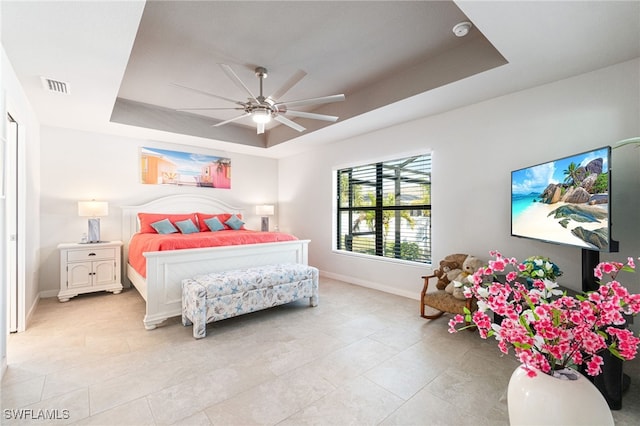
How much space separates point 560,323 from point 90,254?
495cm

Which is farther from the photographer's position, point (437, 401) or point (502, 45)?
point (502, 45)

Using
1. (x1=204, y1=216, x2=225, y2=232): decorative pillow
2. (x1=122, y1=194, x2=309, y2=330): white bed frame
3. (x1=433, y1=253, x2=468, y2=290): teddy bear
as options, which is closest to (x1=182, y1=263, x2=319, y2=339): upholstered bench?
(x1=122, y1=194, x2=309, y2=330): white bed frame

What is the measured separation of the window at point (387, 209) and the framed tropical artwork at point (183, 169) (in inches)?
90.1

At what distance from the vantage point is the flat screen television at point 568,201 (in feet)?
6.04

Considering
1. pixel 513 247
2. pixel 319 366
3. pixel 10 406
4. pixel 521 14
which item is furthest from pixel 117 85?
pixel 513 247

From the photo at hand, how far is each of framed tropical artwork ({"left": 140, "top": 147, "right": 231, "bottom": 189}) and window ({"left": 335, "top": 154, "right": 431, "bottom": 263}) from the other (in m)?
2.29

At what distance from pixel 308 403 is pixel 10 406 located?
5.89 feet

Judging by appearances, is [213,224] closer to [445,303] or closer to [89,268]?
[89,268]

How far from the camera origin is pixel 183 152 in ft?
16.9

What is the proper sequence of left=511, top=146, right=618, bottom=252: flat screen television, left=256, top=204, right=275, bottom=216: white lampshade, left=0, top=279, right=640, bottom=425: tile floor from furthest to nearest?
left=256, top=204, right=275, bottom=216: white lampshade, left=511, top=146, right=618, bottom=252: flat screen television, left=0, top=279, right=640, bottom=425: tile floor

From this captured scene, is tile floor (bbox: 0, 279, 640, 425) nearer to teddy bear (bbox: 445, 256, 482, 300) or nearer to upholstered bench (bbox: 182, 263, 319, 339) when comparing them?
upholstered bench (bbox: 182, 263, 319, 339)

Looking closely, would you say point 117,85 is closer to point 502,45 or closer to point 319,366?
point 319,366

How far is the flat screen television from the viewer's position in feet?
6.04

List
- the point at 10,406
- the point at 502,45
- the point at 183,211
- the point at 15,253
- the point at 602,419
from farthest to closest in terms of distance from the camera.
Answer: the point at 183,211
the point at 15,253
the point at 502,45
the point at 10,406
the point at 602,419
